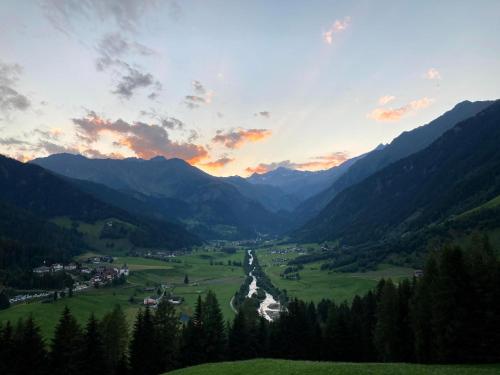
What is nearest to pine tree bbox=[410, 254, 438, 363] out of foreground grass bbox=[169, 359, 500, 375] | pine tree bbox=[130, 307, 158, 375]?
foreground grass bbox=[169, 359, 500, 375]

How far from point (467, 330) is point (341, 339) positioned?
2911 centimetres

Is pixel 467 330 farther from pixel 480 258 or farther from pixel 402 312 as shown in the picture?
pixel 402 312

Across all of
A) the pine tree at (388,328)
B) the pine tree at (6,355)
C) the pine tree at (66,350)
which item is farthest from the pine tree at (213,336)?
the pine tree at (6,355)

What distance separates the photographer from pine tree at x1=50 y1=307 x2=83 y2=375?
60.8 meters

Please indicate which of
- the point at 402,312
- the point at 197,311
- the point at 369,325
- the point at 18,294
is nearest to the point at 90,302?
the point at 18,294

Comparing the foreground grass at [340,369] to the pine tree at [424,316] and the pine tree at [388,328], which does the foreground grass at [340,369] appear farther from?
the pine tree at [388,328]

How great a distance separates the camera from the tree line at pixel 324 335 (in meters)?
50.2

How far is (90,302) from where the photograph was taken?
186 meters

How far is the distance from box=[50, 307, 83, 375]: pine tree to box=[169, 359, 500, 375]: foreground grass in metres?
21.6

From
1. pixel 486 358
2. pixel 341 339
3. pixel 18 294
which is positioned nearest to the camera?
pixel 486 358

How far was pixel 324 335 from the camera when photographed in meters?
79.4

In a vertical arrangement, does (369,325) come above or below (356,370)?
below

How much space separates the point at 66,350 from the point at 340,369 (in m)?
46.4

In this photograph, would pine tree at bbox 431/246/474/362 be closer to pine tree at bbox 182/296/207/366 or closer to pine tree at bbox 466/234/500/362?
pine tree at bbox 466/234/500/362
